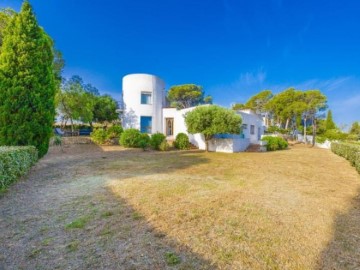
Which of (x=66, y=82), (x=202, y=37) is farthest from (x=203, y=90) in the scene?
(x=66, y=82)

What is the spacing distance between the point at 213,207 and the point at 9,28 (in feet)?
32.1

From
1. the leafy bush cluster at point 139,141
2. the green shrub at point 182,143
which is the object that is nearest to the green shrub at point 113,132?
the leafy bush cluster at point 139,141

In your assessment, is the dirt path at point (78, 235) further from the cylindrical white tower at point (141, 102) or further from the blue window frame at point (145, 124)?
the cylindrical white tower at point (141, 102)

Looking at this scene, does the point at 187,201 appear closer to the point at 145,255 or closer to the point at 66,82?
the point at 145,255

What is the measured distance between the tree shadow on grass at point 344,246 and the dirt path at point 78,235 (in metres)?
1.57

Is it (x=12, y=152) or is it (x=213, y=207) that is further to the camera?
(x=12, y=152)

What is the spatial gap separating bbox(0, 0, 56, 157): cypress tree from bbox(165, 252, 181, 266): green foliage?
738cm

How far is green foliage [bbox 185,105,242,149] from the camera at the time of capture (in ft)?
46.2

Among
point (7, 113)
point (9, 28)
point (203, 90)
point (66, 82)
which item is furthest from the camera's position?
point (203, 90)

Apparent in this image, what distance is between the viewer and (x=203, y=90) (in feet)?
130

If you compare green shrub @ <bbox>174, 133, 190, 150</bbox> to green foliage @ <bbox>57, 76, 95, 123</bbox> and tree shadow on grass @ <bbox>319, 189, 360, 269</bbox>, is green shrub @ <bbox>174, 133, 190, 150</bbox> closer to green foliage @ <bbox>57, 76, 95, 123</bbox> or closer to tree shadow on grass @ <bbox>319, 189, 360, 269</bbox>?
green foliage @ <bbox>57, 76, 95, 123</bbox>

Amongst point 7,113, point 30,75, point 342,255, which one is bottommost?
point 342,255

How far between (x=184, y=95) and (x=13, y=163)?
110ft

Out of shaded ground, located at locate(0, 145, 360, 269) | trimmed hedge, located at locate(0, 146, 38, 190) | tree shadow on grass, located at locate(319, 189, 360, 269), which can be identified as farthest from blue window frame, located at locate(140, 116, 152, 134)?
tree shadow on grass, located at locate(319, 189, 360, 269)
